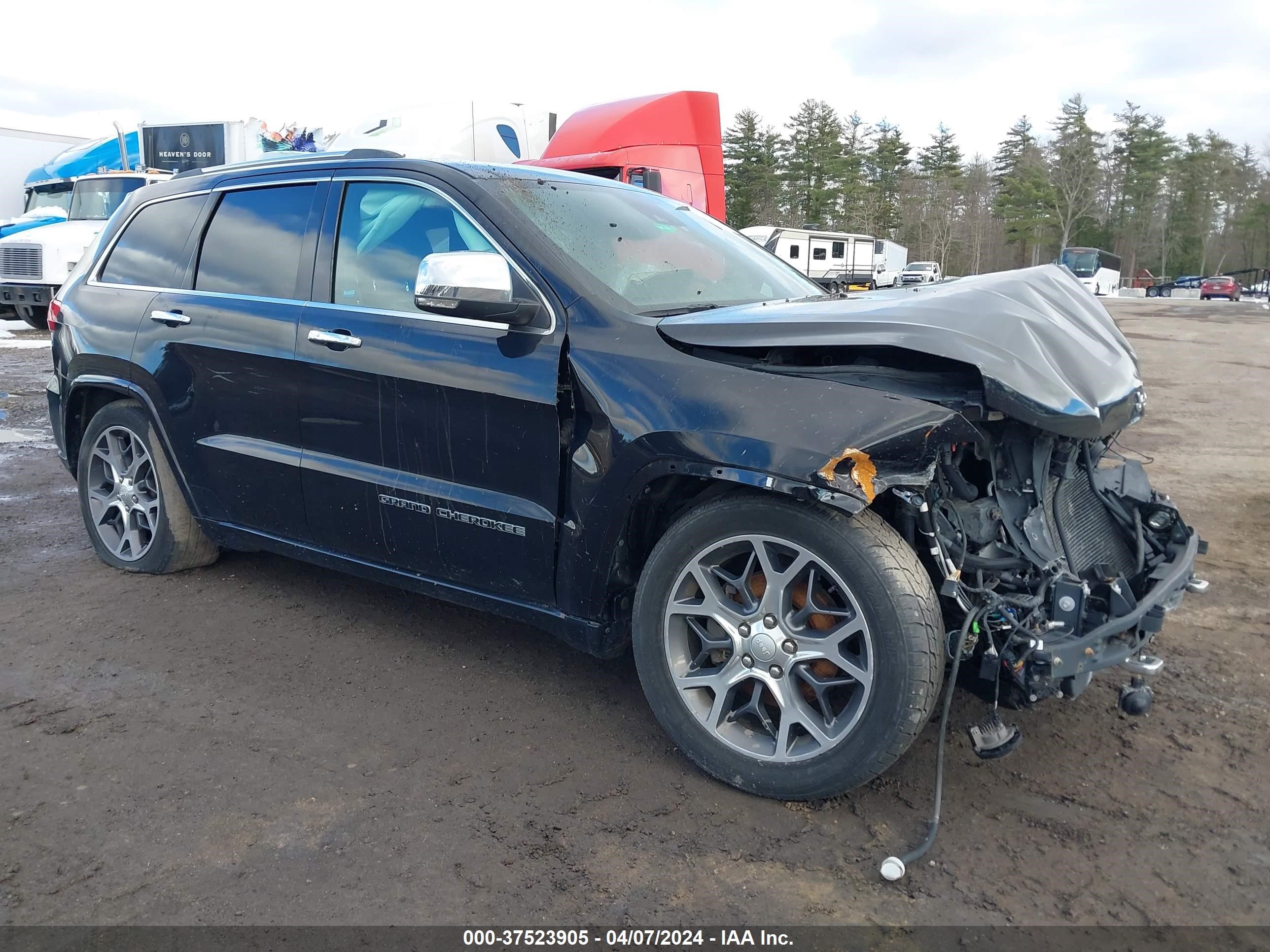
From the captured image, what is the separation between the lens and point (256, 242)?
4.04 meters

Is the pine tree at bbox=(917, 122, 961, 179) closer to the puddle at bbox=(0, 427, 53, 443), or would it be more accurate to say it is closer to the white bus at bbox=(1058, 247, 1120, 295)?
the white bus at bbox=(1058, 247, 1120, 295)

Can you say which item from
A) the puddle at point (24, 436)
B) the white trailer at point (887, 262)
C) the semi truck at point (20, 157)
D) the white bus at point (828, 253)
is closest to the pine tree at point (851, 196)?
the white trailer at point (887, 262)

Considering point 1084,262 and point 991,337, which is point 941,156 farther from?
point 991,337

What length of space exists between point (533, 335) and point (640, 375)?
0.42m

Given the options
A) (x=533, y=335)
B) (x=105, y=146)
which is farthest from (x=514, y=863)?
(x=105, y=146)

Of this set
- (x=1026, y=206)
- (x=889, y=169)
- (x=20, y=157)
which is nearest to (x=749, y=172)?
(x=889, y=169)

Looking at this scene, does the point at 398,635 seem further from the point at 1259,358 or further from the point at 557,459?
the point at 1259,358

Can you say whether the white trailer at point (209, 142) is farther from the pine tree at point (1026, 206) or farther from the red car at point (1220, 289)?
the pine tree at point (1026, 206)

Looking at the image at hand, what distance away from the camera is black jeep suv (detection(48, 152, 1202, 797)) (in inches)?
104

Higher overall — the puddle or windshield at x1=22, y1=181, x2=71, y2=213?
windshield at x1=22, y1=181, x2=71, y2=213

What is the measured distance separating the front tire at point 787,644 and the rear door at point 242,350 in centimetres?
177

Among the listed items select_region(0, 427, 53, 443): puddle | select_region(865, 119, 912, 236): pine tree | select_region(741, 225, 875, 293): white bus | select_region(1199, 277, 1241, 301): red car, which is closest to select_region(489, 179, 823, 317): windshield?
select_region(0, 427, 53, 443): puddle

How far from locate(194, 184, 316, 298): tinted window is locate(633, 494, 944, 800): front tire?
205 cm

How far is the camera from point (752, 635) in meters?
2.86
